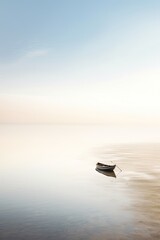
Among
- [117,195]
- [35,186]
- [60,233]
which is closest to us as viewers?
[60,233]

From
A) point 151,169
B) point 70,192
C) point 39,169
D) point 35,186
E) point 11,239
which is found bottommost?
point 11,239

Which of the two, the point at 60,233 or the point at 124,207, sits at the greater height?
the point at 124,207

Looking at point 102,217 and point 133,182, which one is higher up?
point 133,182

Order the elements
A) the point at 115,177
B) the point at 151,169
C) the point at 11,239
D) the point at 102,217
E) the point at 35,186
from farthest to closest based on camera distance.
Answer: the point at 151,169, the point at 115,177, the point at 35,186, the point at 102,217, the point at 11,239

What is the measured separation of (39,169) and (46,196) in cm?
3210

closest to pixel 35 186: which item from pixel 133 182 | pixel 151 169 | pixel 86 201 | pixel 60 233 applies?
pixel 86 201

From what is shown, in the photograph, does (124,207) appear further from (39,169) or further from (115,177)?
(39,169)

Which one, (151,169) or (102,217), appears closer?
(102,217)

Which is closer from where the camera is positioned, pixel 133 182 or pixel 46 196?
pixel 46 196

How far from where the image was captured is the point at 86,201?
47.7 m

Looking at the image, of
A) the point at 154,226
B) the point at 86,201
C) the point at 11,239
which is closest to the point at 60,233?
the point at 11,239

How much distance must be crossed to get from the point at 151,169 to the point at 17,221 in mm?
50653

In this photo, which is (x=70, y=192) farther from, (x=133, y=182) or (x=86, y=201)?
(x=133, y=182)

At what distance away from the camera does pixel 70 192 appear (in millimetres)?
54438
